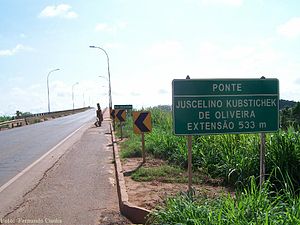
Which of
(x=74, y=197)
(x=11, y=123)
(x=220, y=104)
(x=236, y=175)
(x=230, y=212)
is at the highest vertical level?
(x=220, y=104)

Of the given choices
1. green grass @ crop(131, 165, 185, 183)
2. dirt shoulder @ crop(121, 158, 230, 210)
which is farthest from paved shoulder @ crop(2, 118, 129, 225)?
green grass @ crop(131, 165, 185, 183)

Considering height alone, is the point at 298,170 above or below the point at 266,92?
below

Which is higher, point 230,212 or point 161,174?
point 230,212

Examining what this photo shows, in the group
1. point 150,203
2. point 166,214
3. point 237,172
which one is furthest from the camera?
point 237,172

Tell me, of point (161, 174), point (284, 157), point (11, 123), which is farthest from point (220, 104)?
point (11, 123)

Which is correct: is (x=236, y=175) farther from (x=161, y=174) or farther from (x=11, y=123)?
(x=11, y=123)

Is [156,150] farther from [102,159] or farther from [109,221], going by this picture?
[109,221]

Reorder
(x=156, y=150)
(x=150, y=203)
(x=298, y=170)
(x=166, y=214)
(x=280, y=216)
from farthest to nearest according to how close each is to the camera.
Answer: (x=156, y=150), (x=298, y=170), (x=150, y=203), (x=166, y=214), (x=280, y=216)

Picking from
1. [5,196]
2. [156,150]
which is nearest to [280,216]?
[5,196]

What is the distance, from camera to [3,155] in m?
15.2

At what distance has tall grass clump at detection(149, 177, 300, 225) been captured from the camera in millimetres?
4172

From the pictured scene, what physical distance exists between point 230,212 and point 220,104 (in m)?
2.17

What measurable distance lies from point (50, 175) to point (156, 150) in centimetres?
334

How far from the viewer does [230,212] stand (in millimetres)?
4367
